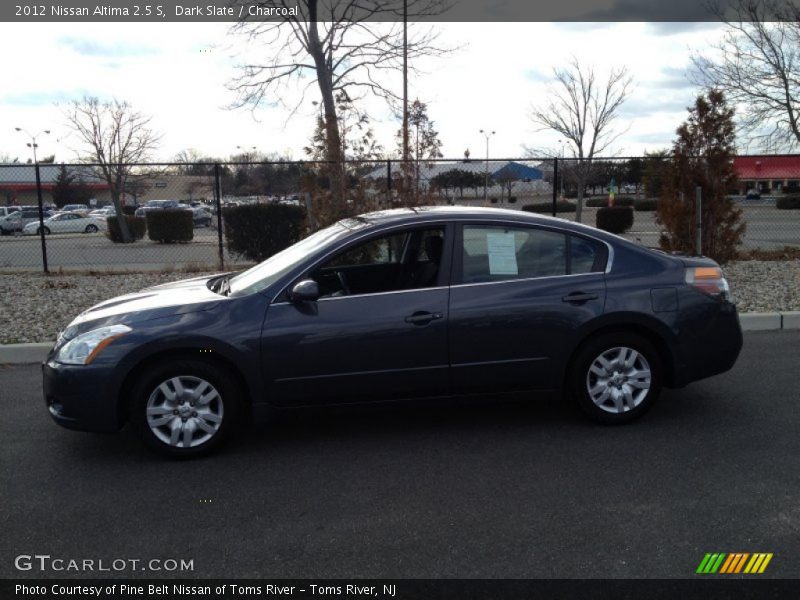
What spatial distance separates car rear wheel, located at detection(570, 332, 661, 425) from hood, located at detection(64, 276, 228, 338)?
2.55 meters

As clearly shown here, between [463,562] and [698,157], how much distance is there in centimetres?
1035

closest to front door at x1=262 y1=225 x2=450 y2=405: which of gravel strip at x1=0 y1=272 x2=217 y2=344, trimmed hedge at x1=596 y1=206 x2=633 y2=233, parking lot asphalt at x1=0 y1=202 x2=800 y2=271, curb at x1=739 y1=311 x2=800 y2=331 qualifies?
gravel strip at x1=0 y1=272 x2=217 y2=344

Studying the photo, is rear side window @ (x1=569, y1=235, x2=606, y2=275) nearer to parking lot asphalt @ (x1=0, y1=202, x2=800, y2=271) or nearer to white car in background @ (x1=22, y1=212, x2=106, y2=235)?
parking lot asphalt @ (x1=0, y1=202, x2=800, y2=271)

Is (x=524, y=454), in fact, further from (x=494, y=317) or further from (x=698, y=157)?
(x=698, y=157)

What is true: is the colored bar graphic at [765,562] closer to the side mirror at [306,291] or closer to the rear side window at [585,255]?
the rear side window at [585,255]

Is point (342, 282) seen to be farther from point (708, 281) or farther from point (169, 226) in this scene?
point (169, 226)

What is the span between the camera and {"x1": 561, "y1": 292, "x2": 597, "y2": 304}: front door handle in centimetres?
486

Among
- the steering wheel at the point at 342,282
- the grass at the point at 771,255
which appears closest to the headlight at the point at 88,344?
the steering wheel at the point at 342,282

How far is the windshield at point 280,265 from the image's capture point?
189 inches

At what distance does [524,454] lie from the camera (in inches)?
181

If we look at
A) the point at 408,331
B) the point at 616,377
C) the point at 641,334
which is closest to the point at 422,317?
the point at 408,331

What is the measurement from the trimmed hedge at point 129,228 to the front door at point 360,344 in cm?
2182

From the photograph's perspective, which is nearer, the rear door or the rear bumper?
the rear door
